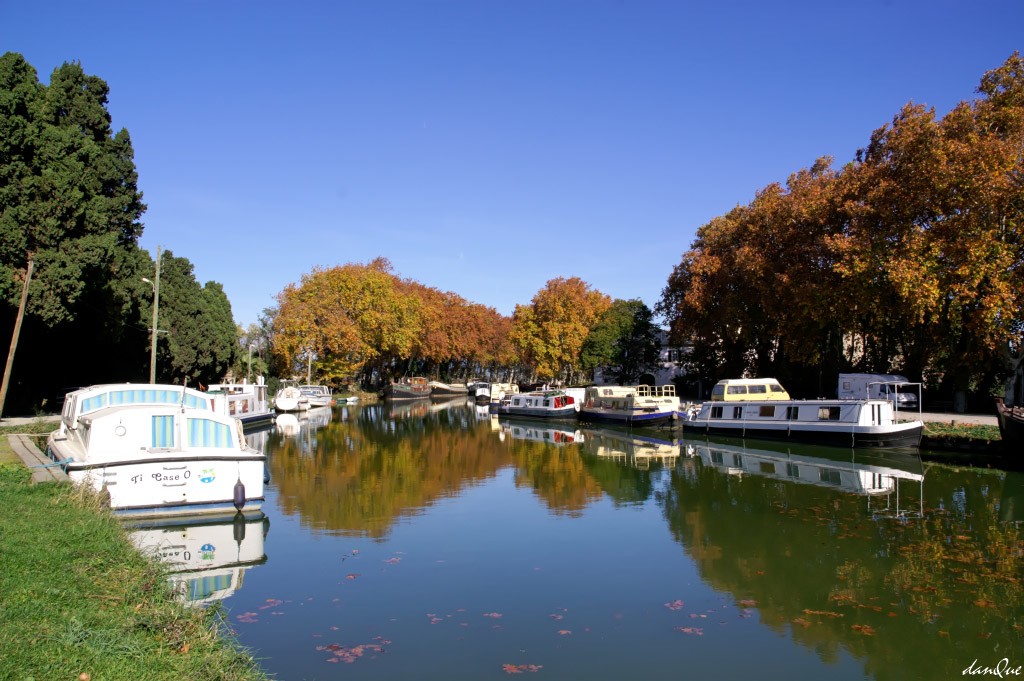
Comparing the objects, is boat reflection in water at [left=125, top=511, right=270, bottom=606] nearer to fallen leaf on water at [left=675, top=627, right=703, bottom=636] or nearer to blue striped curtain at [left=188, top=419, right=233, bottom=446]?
blue striped curtain at [left=188, top=419, right=233, bottom=446]

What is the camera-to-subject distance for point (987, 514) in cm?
1867

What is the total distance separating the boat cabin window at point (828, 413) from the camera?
3356 cm

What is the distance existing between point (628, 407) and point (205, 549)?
114 feet

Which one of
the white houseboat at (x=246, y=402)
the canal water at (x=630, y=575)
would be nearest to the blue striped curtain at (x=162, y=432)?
the canal water at (x=630, y=575)

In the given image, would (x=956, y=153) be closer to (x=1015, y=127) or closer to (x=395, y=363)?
(x=1015, y=127)

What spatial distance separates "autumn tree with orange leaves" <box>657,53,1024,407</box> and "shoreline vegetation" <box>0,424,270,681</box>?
29.6 metres

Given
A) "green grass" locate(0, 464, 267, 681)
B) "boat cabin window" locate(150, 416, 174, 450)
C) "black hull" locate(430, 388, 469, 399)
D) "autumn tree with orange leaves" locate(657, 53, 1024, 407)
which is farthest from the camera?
"black hull" locate(430, 388, 469, 399)

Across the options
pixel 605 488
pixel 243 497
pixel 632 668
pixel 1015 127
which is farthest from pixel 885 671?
pixel 1015 127

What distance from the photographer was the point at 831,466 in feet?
91.5

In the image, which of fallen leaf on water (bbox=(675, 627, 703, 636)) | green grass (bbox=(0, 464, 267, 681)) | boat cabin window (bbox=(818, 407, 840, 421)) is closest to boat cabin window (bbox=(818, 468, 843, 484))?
boat cabin window (bbox=(818, 407, 840, 421))

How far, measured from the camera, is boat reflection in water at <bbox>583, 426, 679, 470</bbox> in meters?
32.0

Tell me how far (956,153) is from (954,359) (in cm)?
1301

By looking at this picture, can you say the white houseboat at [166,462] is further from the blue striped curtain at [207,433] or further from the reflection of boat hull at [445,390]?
the reflection of boat hull at [445,390]

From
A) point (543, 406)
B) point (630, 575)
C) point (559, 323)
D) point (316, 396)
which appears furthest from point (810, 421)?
point (559, 323)
